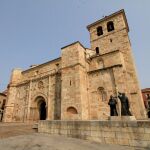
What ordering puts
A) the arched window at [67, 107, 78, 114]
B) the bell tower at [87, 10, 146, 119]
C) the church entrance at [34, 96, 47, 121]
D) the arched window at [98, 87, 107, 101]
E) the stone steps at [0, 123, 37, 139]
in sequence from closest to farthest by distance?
the stone steps at [0, 123, 37, 139] → the arched window at [67, 107, 78, 114] → the bell tower at [87, 10, 146, 119] → the arched window at [98, 87, 107, 101] → the church entrance at [34, 96, 47, 121]

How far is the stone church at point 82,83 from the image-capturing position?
14633mm

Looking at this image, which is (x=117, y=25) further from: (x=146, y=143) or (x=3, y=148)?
(x=3, y=148)

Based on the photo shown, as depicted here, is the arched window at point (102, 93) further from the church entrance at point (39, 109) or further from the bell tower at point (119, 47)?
the church entrance at point (39, 109)

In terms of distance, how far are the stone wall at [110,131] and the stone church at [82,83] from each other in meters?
4.85

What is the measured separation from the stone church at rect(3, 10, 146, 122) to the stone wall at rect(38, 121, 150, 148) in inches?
191

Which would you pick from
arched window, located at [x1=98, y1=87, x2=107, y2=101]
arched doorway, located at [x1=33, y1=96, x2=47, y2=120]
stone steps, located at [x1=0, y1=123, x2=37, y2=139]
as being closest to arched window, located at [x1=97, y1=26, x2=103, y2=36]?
arched window, located at [x1=98, y1=87, x2=107, y2=101]

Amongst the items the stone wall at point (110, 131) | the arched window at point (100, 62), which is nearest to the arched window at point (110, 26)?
the arched window at point (100, 62)

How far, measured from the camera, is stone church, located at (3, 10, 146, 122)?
14.6m

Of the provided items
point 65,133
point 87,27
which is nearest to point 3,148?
point 65,133

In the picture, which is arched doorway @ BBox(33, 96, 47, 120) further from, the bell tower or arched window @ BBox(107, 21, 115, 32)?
arched window @ BBox(107, 21, 115, 32)

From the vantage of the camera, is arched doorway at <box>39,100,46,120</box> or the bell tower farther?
arched doorway at <box>39,100,46,120</box>

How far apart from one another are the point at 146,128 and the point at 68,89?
10157 mm

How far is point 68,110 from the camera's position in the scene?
14.6 metres

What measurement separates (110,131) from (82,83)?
28.0ft
